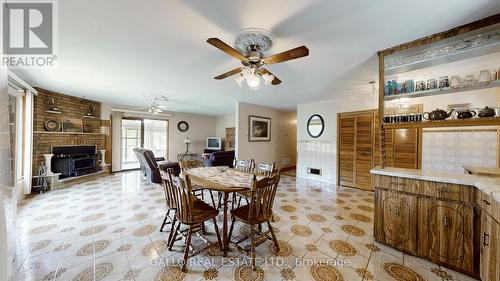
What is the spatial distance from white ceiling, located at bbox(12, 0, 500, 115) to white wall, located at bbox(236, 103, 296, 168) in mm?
2218

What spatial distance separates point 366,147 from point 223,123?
5.67 m

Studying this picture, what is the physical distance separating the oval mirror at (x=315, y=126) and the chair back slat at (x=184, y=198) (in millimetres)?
4250

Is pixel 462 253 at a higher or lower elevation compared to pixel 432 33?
lower

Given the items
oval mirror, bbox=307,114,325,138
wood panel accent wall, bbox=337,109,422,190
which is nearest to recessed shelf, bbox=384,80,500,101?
wood panel accent wall, bbox=337,109,422,190

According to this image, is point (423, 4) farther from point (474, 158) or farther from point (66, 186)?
point (66, 186)

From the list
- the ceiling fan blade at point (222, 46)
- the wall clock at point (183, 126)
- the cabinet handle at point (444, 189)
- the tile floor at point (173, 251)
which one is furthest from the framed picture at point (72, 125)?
the cabinet handle at point (444, 189)

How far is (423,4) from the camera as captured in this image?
1.40 m

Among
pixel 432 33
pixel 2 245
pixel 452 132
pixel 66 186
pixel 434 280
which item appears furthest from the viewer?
pixel 66 186

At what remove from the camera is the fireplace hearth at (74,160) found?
4.39 m

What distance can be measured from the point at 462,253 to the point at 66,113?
761cm

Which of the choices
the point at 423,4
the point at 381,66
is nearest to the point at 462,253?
the point at 381,66

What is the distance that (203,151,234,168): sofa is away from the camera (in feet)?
16.5

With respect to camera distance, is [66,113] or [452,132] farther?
[66,113]

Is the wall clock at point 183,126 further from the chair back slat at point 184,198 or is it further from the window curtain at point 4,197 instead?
the window curtain at point 4,197
